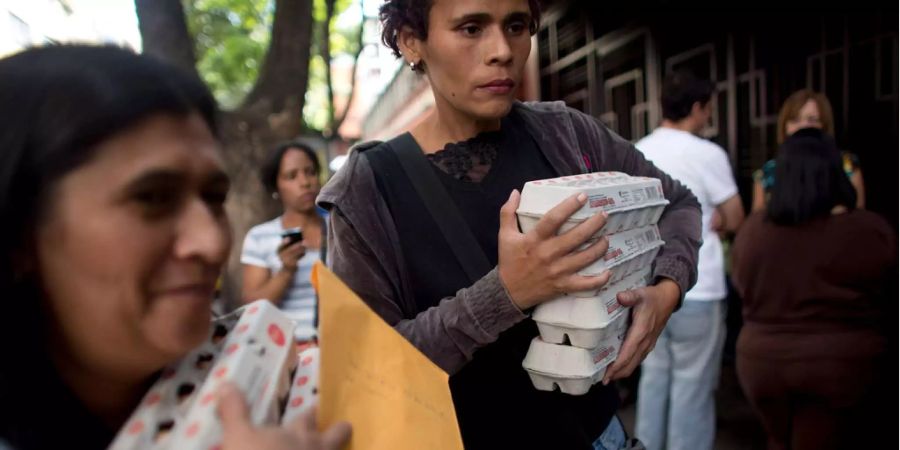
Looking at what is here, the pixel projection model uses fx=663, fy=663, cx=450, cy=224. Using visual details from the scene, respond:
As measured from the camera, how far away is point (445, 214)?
4.36ft

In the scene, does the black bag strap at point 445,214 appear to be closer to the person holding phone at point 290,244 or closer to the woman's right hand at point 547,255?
the woman's right hand at point 547,255

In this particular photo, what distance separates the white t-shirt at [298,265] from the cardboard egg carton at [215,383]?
7.12 ft

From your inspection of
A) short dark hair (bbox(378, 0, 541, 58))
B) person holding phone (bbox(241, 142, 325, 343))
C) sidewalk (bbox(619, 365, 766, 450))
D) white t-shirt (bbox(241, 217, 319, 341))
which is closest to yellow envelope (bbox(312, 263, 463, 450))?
short dark hair (bbox(378, 0, 541, 58))

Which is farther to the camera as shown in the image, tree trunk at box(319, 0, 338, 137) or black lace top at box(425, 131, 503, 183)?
tree trunk at box(319, 0, 338, 137)

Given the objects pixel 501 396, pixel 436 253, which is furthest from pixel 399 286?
pixel 501 396

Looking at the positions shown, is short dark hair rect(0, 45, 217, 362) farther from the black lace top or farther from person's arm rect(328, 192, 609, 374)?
the black lace top

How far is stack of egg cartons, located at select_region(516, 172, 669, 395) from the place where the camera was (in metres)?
1.16

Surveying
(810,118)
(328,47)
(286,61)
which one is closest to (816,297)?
(810,118)

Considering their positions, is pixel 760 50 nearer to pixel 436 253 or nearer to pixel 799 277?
pixel 799 277

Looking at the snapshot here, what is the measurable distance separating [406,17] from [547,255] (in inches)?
26.5

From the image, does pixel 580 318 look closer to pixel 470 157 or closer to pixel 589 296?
pixel 589 296

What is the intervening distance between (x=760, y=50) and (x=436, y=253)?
4089mm

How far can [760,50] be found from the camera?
456cm

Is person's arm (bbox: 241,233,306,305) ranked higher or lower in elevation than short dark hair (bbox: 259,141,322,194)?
lower
